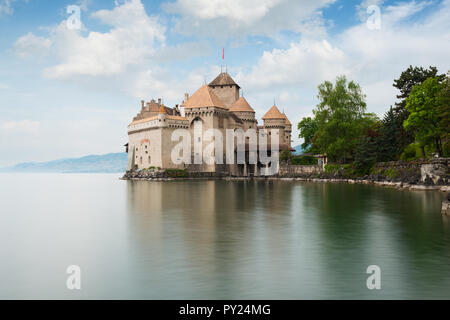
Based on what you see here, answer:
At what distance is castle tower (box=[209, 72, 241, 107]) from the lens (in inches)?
2977

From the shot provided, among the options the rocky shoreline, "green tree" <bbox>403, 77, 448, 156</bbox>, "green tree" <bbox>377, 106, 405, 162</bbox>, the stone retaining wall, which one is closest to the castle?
the rocky shoreline

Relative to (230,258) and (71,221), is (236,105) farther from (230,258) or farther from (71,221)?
(230,258)

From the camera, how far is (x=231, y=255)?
418 inches

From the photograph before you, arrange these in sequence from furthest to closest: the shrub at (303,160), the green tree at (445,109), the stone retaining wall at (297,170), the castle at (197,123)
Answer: the castle at (197,123) < the shrub at (303,160) < the stone retaining wall at (297,170) < the green tree at (445,109)

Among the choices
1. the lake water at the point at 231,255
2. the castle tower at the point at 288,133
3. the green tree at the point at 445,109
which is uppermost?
the castle tower at the point at 288,133

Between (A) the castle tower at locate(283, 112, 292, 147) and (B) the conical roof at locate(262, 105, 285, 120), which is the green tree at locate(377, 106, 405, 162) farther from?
(A) the castle tower at locate(283, 112, 292, 147)

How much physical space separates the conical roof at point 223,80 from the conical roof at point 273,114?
8.04m

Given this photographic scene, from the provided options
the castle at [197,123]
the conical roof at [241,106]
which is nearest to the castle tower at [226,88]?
the castle at [197,123]

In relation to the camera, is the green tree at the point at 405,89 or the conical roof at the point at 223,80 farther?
the conical roof at the point at 223,80

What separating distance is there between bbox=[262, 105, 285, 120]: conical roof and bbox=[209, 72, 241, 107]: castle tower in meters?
6.61

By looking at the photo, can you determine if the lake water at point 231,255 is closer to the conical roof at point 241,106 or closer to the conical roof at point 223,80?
the conical roof at point 241,106

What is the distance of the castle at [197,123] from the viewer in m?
64.4

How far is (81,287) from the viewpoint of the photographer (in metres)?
8.14

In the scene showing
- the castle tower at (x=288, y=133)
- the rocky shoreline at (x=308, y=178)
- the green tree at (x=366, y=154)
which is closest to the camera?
the rocky shoreline at (x=308, y=178)
